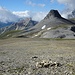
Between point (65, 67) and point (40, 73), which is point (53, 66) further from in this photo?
point (40, 73)

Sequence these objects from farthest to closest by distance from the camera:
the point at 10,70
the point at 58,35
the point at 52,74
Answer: the point at 58,35, the point at 10,70, the point at 52,74

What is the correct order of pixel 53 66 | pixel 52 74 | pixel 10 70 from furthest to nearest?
pixel 53 66 → pixel 10 70 → pixel 52 74

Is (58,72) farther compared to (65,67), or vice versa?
(65,67)

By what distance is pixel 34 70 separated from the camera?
2558 cm

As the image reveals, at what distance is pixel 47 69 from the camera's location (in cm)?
2592

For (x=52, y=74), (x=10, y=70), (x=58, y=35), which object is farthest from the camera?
(x=58, y=35)

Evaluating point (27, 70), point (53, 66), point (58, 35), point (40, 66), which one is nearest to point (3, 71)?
point (27, 70)

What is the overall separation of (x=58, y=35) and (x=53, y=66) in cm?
14044

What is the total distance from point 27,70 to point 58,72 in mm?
3762

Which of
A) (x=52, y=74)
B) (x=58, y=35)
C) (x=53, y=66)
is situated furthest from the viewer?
(x=58, y=35)

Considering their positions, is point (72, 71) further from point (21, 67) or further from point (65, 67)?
point (21, 67)

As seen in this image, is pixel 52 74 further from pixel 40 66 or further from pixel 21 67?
pixel 21 67

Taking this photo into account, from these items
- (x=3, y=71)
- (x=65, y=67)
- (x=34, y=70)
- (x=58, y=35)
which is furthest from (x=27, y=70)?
(x=58, y=35)

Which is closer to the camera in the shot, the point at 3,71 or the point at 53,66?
the point at 3,71
